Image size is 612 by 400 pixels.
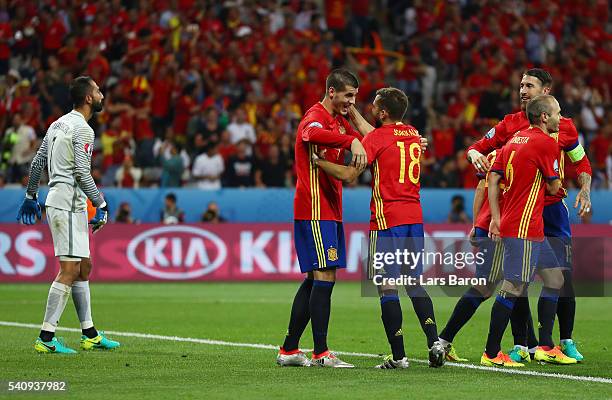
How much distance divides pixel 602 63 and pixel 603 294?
30.2 ft

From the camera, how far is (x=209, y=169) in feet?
73.4

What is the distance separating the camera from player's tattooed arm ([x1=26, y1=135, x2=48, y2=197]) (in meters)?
10.8

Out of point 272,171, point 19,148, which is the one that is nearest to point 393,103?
point 272,171

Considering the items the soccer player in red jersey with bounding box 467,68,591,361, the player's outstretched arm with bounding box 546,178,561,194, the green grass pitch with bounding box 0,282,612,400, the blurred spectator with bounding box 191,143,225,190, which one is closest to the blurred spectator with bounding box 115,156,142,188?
the blurred spectator with bounding box 191,143,225,190

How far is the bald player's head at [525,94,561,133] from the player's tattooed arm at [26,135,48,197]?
434cm

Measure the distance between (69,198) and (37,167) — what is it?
520 millimetres

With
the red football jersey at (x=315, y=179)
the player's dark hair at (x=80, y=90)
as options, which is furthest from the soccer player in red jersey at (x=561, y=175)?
the player's dark hair at (x=80, y=90)

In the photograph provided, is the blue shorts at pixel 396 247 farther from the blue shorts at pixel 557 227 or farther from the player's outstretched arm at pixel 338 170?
the blue shorts at pixel 557 227

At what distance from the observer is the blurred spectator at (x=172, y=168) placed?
22141 millimetres

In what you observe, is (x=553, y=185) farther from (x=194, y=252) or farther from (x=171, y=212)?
(x=171, y=212)

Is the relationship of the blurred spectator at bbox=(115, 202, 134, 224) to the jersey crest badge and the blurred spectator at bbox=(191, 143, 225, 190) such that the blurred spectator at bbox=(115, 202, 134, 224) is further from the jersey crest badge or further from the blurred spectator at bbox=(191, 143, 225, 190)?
the jersey crest badge

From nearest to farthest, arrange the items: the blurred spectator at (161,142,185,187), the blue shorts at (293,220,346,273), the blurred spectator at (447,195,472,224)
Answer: the blue shorts at (293,220,346,273), the blurred spectator at (447,195,472,224), the blurred spectator at (161,142,185,187)

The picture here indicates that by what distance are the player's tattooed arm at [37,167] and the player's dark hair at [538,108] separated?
171 inches

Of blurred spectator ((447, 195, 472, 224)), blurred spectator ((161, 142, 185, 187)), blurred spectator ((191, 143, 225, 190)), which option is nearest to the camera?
blurred spectator ((447, 195, 472, 224))
